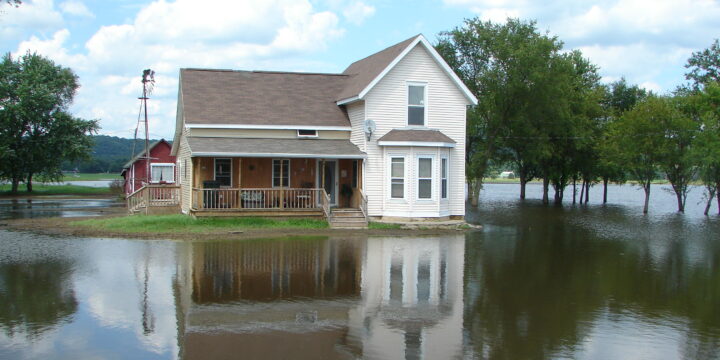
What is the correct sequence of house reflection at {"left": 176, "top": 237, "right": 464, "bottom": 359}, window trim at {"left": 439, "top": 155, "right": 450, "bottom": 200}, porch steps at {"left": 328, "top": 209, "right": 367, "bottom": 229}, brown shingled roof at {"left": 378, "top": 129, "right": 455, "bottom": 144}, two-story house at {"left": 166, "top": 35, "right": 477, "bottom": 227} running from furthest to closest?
window trim at {"left": 439, "top": 155, "right": 450, "bottom": 200} < brown shingled roof at {"left": 378, "top": 129, "right": 455, "bottom": 144} < two-story house at {"left": 166, "top": 35, "right": 477, "bottom": 227} < porch steps at {"left": 328, "top": 209, "right": 367, "bottom": 229} < house reflection at {"left": 176, "top": 237, "right": 464, "bottom": 359}

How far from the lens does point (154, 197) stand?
29.4m

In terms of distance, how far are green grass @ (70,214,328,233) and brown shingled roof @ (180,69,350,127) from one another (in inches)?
176

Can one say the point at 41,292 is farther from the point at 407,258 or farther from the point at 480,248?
the point at 480,248

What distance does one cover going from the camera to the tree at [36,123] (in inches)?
1960

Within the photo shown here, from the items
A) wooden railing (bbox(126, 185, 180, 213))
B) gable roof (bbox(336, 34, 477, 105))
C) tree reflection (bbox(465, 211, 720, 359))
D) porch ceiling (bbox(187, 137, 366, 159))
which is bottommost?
tree reflection (bbox(465, 211, 720, 359))

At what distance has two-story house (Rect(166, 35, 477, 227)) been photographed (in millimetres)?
25391

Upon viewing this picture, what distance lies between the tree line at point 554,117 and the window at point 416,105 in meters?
12.8

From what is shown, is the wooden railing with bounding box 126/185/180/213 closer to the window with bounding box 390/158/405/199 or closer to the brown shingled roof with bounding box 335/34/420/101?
the brown shingled roof with bounding box 335/34/420/101

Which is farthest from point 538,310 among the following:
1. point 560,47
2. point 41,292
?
point 560,47

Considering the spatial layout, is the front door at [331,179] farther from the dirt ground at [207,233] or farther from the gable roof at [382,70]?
the dirt ground at [207,233]

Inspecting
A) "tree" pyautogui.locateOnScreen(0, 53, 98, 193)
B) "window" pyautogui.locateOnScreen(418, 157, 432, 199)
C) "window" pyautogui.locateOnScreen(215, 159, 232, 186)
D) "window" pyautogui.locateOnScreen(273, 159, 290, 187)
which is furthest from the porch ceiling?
"tree" pyautogui.locateOnScreen(0, 53, 98, 193)

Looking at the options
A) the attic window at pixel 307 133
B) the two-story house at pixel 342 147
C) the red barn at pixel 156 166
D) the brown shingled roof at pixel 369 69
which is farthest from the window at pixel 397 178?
the red barn at pixel 156 166

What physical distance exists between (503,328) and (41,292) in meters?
8.68

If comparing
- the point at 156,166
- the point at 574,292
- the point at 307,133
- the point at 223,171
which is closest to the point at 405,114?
the point at 307,133
